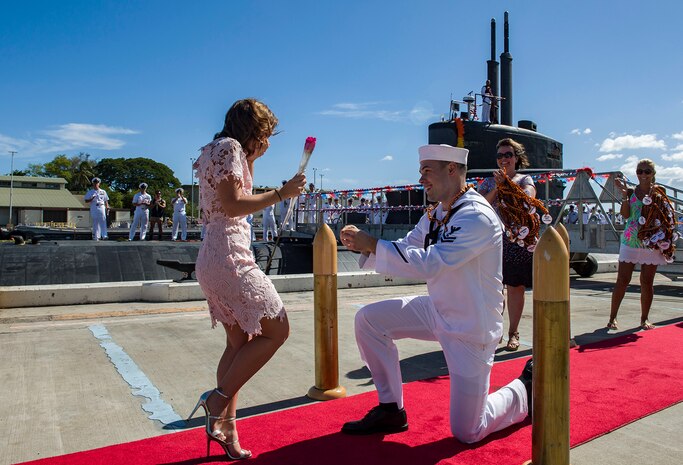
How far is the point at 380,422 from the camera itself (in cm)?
315

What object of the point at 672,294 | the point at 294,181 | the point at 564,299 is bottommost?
the point at 672,294

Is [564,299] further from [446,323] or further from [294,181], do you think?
[294,181]

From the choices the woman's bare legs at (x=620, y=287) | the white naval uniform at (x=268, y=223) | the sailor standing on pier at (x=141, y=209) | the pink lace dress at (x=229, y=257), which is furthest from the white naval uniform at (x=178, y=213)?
the pink lace dress at (x=229, y=257)

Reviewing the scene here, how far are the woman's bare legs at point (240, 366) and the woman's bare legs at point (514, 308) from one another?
3141mm

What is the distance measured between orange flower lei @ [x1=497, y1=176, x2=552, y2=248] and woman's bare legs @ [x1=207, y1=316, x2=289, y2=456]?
9.73 ft

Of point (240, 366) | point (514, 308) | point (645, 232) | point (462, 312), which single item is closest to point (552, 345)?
point (462, 312)

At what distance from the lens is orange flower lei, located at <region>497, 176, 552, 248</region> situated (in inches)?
201

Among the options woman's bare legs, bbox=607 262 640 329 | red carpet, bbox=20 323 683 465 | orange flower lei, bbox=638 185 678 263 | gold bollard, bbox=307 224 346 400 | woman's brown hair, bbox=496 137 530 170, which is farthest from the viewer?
woman's bare legs, bbox=607 262 640 329

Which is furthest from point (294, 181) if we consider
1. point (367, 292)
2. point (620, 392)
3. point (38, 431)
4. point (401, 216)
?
point (401, 216)

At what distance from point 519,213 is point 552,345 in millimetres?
2857

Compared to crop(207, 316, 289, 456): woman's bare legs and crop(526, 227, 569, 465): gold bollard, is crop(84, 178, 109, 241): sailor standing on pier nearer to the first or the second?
crop(207, 316, 289, 456): woman's bare legs

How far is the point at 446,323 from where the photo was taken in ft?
9.84

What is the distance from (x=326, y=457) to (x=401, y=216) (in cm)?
1797

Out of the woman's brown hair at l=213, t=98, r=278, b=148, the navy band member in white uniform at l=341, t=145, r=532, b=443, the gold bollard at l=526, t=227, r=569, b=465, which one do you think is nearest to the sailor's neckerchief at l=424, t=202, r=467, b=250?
the navy band member in white uniform at l=341, t=145, r=532, b=443
